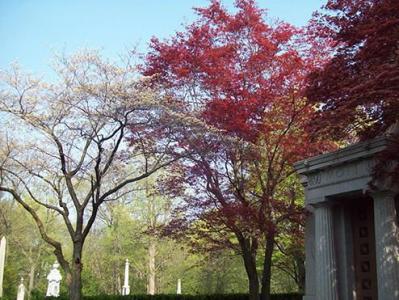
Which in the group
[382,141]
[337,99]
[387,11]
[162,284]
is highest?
[387,11]

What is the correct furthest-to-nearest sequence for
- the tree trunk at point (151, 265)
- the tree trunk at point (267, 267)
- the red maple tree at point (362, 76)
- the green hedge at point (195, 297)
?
the tree trunk at point (151, 265) → the green hedge at point (195, 297) → the tree trunk at point (267, 267) → the red maple tree at point (362, 76)

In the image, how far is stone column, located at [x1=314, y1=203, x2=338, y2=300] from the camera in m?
10.4

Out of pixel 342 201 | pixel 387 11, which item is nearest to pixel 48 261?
pixel 342 201

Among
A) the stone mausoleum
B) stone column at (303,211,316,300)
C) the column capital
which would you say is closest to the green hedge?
stone column at (303,211,316,300)

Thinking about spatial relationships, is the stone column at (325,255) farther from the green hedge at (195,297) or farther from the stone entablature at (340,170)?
the green hedge at (195,297)

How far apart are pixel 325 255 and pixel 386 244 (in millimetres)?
1641

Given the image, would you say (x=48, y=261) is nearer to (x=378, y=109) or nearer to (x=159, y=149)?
(x=159, y=149)

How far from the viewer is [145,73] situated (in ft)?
50.9

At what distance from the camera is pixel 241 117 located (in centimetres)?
1428

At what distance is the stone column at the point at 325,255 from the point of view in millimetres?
10414

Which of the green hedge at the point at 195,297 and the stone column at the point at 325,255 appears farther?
the green hedge at the point at 195,297

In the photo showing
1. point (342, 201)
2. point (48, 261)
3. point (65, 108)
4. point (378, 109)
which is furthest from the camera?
point (48, 261)

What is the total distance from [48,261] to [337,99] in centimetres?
3666

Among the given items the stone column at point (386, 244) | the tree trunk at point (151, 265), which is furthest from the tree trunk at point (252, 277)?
the tree trunk at point (151, 265)
